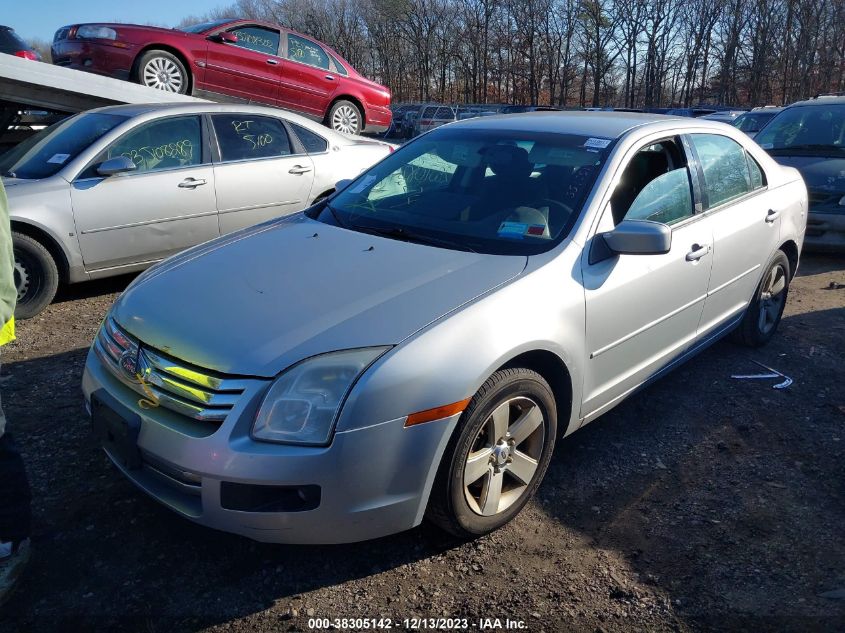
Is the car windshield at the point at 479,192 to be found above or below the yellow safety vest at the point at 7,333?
above

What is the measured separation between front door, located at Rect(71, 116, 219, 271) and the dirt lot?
6.23 feet

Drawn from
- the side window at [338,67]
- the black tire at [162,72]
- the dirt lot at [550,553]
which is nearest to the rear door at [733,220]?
the dirt lot at [550,553]

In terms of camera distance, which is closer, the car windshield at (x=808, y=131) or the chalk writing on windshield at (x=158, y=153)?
the chalk writing on windshield at (x=158, y=153)

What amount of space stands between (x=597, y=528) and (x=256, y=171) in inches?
179

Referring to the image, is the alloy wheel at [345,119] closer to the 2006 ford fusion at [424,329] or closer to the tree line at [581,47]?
the 2006 ford fusion at [424,329]

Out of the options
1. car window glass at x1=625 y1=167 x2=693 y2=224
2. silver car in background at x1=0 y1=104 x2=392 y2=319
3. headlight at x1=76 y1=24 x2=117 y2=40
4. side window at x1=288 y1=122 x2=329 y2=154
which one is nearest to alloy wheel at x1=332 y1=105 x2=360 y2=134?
headlight at x1=76 y1=24 x2=117 y2=40

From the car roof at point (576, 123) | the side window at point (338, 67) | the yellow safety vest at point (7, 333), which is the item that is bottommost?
the yellow safety vest at point (7, 333)

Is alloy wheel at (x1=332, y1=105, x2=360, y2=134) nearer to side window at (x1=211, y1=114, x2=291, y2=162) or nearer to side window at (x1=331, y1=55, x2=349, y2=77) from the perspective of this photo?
side window at (x1=331, y1=55, x2=349, y2=77)

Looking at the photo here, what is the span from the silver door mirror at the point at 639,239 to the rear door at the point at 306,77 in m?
7.89

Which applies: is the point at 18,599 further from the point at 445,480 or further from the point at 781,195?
the point at 781,195

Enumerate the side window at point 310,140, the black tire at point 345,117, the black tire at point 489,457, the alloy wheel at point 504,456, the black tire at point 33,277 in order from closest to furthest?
1. the black tire at point 489,457
2. the alloy wheel at point 504,456
3. the black tire at point 33,277
4. the side window at point 310,140
5. the black tire at point 345,117

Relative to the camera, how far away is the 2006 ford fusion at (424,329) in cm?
226

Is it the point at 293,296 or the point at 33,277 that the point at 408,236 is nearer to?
the point at 293,296

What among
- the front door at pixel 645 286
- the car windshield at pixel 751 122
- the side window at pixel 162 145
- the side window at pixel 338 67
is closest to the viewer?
the front door at pixel 645 286
